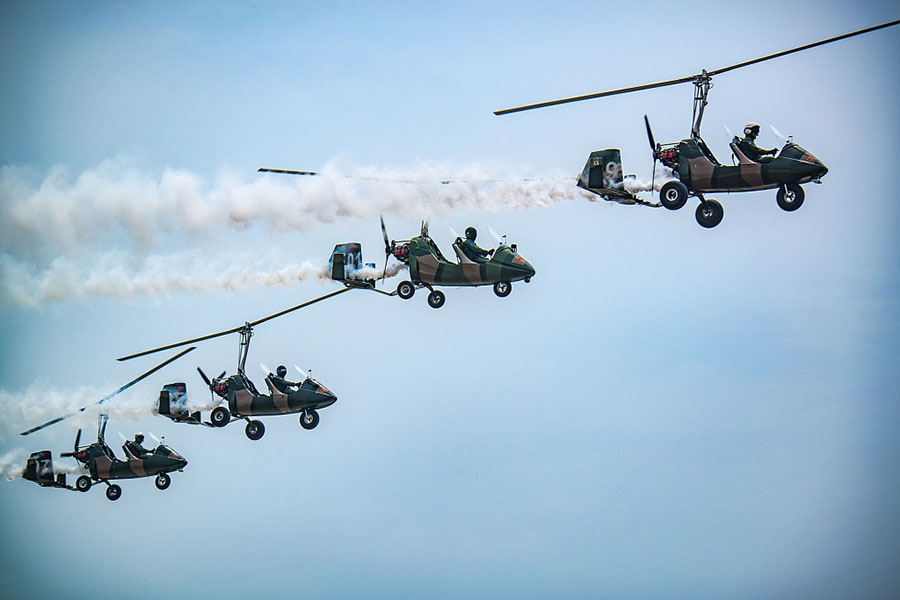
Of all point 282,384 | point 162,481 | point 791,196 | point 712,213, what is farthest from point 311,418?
point 791,196

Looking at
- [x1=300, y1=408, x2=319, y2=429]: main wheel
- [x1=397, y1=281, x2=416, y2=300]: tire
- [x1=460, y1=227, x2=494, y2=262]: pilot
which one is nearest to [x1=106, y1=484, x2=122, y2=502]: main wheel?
[x1=300, y1=408, x2=319, y2=429]: main wheel

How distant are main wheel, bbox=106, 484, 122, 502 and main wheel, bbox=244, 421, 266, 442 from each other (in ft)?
34.9

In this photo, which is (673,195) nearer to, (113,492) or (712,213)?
(712,213)

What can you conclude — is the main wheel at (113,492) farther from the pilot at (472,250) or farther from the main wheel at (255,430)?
the pilot at (472,250)

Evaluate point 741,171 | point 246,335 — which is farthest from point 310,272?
point 741,171

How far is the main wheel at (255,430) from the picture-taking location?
63750mm

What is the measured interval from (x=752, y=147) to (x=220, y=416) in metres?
27.2

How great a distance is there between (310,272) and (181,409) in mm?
9232

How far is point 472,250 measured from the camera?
185 ft

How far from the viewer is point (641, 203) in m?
51.6

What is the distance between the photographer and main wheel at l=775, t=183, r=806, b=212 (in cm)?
4953

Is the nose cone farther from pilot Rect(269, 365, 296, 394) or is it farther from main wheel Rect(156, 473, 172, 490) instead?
main wheel Rect(156, 473, 172, 490)

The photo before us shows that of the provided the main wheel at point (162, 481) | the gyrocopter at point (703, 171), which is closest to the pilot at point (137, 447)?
the main wheel at point (162, 481)

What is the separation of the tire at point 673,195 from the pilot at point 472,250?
814cm
